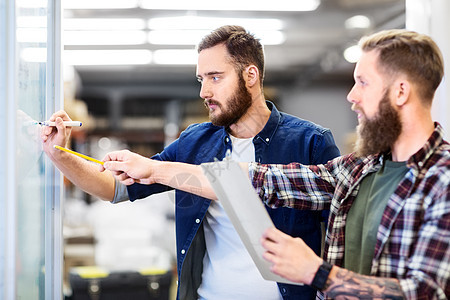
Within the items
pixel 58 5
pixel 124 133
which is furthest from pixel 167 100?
pixel 58 5

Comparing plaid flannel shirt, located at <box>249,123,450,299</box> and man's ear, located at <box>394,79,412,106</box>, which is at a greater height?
man's ear, located at <box>394,79,412,106</box>

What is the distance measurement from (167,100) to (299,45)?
8.80ft

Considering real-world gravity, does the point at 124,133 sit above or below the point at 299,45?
below

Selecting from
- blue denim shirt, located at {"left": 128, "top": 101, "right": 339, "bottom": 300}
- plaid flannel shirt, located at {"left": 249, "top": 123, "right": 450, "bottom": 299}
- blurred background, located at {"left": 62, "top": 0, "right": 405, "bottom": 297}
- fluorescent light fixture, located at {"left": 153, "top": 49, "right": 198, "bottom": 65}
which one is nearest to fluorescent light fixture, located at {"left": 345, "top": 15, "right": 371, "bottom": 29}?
blurred background, located at {"left": 62, "top": 0, "right": 405, "bottom": 297}

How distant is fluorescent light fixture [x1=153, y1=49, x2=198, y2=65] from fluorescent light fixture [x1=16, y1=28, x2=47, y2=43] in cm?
482

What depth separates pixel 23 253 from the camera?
1.43 meters

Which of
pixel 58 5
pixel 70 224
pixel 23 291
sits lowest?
pixel 70 224

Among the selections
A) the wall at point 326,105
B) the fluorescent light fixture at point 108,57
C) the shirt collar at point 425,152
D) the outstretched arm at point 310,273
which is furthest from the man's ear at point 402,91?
the wall at point 326,105

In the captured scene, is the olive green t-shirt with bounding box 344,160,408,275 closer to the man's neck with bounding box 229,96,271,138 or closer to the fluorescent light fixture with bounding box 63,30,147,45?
the man's neck with bounding box 229,96,271,138

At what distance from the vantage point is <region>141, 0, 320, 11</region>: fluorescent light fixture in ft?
15.6

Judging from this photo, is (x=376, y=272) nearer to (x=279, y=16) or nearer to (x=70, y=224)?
(x=279, y=16)

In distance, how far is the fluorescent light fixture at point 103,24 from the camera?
528cm

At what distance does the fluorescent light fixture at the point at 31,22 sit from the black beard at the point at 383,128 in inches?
38.1

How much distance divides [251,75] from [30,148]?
2.60ft
